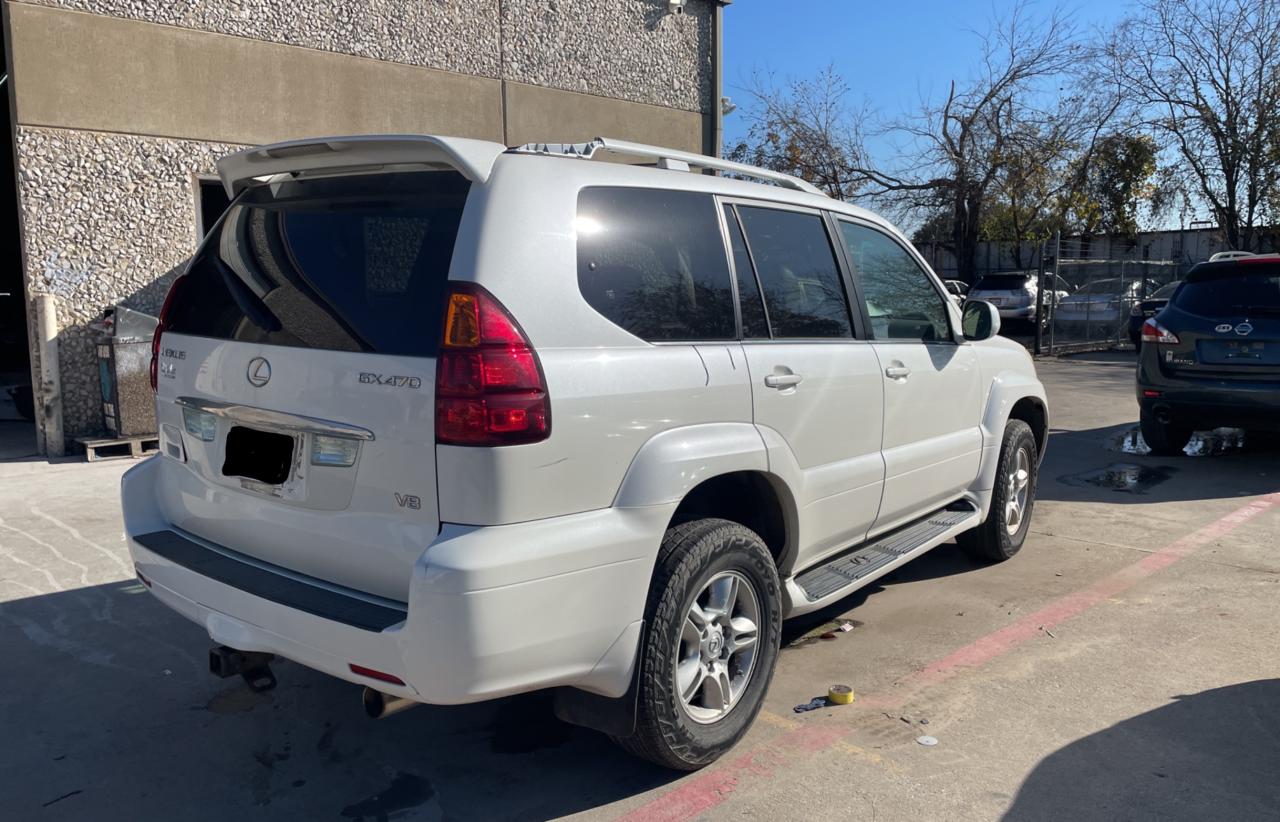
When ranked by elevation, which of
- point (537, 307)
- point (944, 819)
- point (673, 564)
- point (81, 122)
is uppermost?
point (81, 122)

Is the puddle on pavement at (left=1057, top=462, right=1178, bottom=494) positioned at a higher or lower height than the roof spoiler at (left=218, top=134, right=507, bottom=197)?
lower

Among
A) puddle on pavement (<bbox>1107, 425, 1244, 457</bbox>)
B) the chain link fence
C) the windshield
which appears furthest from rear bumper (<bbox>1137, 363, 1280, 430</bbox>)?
the windshield

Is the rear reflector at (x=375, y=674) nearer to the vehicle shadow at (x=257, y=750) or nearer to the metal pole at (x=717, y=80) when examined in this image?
the vehicle shadow at (x=257, y=750)

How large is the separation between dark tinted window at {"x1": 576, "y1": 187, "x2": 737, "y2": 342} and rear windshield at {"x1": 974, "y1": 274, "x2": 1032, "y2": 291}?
22.5 m

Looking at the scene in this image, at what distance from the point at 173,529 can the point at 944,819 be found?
2784 mm

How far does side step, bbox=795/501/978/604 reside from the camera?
3961 mm

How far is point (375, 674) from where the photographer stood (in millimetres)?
2656

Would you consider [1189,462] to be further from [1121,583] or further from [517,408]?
[517,408]

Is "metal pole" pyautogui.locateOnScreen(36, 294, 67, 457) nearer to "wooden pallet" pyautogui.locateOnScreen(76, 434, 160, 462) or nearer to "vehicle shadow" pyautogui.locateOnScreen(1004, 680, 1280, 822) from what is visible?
"wooden pallet" pyautogui.locateOnScreen(76, 434, 160, 462)

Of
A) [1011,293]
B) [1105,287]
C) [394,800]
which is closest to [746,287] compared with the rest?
[394,800]

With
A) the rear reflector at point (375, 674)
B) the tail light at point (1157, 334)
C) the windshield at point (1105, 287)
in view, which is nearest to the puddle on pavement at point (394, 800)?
the rear reflector at point (375, 674)

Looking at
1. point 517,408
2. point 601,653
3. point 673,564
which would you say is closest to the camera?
point 517,408

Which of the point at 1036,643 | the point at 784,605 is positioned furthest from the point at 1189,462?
the point at 784,605

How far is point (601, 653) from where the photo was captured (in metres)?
2.84
